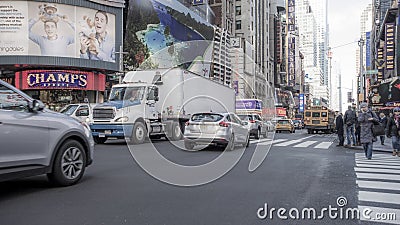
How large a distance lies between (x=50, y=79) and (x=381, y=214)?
29.7 m

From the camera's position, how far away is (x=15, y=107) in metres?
5.87

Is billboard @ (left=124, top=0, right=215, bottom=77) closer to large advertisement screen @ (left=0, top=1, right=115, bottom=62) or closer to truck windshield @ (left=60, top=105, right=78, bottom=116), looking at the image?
large advertisement screen @ (left=0, top=1, right=115, bottom=62)

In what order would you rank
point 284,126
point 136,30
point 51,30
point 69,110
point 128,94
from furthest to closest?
point 284,126
point 136,30
point 51,30
point 69,110
point 128,94

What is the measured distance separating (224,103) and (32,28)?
1675 centimetres

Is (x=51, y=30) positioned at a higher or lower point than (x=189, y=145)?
higher

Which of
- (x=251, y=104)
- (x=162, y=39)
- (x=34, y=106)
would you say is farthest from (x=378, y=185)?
(x=162, y=39)

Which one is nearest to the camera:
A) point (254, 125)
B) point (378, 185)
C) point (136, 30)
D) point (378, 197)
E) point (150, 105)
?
point (378, 197)

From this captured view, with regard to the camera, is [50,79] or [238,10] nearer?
[50,79]

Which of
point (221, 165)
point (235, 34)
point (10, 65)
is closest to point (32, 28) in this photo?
point (10, 65)

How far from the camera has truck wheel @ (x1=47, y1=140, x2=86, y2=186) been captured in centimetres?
646

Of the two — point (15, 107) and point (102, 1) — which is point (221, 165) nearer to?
point (15, 107)

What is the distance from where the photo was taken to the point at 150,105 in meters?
17.1

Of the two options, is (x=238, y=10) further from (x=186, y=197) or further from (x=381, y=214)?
(x=381, y=214)

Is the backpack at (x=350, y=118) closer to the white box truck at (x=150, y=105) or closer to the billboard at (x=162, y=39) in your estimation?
the white box truck at (x=150, y=105)
